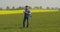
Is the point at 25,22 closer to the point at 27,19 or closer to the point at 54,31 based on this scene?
the point at 27,19

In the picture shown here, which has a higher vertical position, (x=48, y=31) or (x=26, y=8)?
(x=26, y=8)

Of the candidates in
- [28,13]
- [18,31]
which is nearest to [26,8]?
[28,13]

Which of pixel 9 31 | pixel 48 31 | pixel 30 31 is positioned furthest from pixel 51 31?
pixel 9 31

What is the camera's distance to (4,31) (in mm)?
18891

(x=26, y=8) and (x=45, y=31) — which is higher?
(x=26, y=8)

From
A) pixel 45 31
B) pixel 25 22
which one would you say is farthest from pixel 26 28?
pixel 45 31

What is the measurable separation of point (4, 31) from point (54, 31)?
3197 millimetres

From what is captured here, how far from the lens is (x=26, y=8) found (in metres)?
20.0

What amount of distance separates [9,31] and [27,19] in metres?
2.14

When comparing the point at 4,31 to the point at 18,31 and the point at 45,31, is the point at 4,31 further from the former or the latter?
the point at 45,31

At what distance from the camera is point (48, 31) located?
18328 millimetres

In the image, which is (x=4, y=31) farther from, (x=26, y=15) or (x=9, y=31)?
(x=26, y=15)

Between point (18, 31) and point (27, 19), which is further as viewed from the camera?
point (27, 19)

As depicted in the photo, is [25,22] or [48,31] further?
[25,22]
